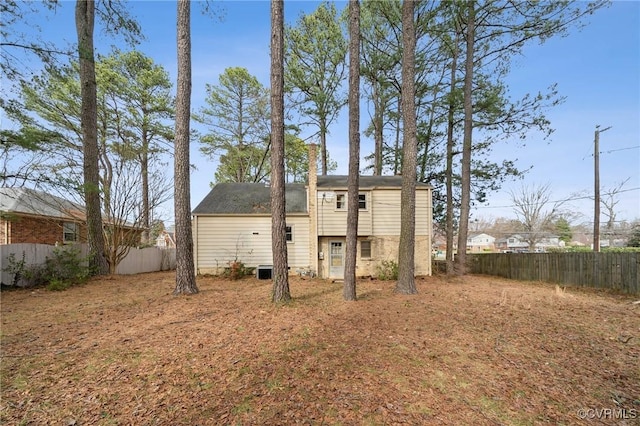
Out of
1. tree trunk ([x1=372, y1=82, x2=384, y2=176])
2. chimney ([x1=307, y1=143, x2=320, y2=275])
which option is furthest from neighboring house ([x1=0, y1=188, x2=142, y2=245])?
tree trunk ([x1=372, y1=82, x2=384, y2=176])

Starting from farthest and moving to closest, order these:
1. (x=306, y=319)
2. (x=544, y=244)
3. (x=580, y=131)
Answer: (x=544, y=244) → (x=580, y=131) → (x=306, y=319)

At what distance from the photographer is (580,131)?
1515 centimetres

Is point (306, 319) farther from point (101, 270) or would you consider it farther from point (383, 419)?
point (101, 270)

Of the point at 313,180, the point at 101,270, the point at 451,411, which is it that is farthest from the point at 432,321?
the point at 101,270

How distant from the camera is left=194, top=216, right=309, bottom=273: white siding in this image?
1261cm

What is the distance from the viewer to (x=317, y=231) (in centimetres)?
1294

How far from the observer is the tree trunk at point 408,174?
324 inches

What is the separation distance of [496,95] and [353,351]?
15.6m

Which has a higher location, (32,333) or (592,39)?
(592,39)

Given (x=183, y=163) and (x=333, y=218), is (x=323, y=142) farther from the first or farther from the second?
(x=183, y=163)

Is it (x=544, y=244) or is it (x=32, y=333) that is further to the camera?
(x=544, y=244)

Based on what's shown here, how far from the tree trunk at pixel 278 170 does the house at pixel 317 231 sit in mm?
6156

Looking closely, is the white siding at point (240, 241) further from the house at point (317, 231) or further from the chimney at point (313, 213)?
the chimney at point (313, 213)

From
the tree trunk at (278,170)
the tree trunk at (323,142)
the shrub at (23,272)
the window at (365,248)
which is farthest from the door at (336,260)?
the shrub at (23,272)
